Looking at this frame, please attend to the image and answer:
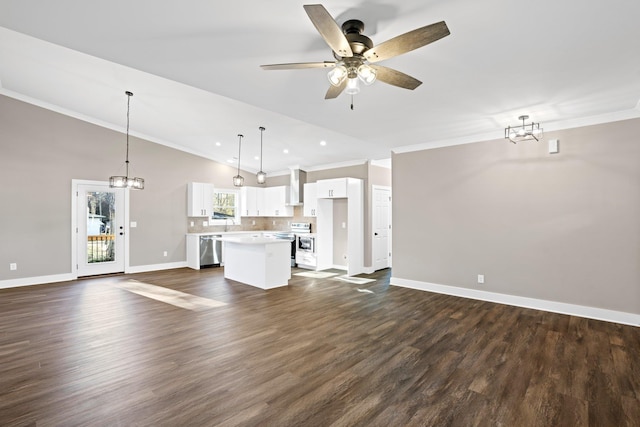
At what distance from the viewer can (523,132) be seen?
4039mm

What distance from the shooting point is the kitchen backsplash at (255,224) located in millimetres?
8234

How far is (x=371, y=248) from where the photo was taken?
7.10 m

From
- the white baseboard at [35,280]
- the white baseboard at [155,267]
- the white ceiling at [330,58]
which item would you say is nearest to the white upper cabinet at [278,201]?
the white baseboard at [155,267]

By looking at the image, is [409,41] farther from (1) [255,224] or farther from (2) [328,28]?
(1) [255,224]

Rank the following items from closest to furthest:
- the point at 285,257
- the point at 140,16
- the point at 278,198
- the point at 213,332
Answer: the point at 140,16
the point at 213,332
the point at 285,257
the point at 278,198

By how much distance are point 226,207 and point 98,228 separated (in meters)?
3.13

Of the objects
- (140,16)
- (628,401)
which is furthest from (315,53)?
(628,401)

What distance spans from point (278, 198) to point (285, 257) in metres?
3.17

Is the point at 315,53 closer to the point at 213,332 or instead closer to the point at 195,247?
the point at 213,332

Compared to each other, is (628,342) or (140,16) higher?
(140,16)

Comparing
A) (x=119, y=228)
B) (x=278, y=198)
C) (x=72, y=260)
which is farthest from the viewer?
(x=278, y=198)

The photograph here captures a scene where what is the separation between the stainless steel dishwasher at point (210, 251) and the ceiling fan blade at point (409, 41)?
21.7 ft

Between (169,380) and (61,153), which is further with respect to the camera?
(61,153)

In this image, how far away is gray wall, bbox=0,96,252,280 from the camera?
5.65m
